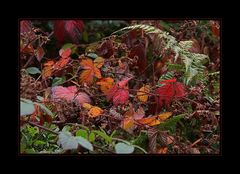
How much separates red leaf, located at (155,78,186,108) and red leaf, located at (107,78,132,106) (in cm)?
10

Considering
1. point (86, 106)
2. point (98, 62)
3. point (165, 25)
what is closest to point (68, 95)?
point (86, 106)

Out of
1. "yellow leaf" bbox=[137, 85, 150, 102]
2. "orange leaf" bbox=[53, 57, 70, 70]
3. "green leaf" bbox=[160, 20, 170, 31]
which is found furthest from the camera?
"green leaf" bbox=[160, 20, 170, 31]

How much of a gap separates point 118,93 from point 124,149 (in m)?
0.33

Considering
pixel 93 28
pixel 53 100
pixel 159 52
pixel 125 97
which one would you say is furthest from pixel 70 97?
pixel 93 28

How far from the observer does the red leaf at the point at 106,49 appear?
1427 millimetres

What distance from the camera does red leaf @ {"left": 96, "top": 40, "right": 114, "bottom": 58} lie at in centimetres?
143

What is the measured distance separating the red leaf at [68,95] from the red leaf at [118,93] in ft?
0.22

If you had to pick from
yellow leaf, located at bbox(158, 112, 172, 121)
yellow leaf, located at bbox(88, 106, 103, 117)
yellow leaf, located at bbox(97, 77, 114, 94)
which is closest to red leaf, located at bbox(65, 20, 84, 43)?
yellow leaf, located at bbox(97, 77, 114, 94)

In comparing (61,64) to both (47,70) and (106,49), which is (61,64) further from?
(106,49)

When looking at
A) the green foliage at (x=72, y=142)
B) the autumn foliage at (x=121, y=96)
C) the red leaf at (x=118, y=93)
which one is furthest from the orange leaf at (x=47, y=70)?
the green foliage at (x=72, y=142)

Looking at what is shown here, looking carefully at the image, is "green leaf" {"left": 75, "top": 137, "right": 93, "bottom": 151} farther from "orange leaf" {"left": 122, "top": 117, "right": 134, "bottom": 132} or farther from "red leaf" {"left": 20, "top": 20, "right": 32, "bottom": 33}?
"red leaf" {"left": 20, "top": 20, "right": 32, "bottom": 33}

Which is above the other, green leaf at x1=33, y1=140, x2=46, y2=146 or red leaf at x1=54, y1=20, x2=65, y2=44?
red leaf at x1=54, y1=20, x2=65, y2=44
